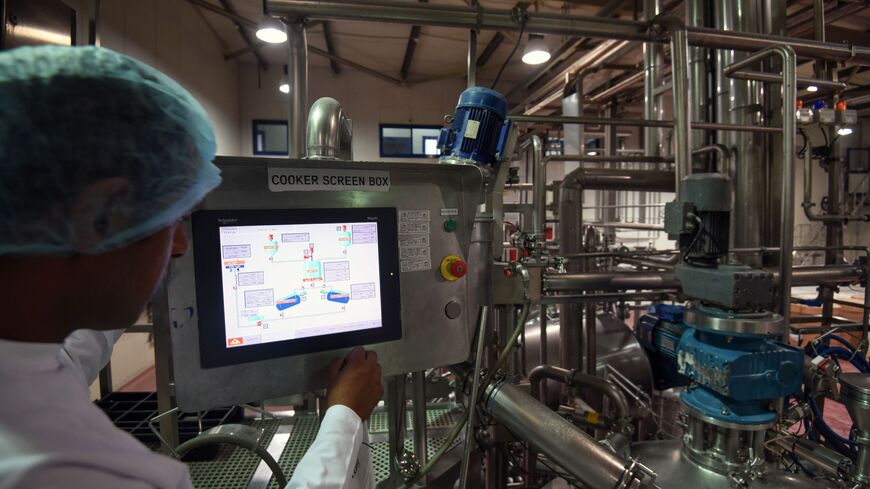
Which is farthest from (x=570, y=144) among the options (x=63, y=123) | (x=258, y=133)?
(x=258, y=133)

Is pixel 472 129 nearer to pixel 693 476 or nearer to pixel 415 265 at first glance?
pixel 415 265

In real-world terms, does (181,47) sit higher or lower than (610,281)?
higher

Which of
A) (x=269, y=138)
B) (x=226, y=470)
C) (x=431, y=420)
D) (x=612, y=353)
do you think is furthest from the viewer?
(x=269, y=138)

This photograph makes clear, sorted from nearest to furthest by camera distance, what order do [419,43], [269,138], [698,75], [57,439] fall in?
[57,439], [698,75], [419,43], [269,138]

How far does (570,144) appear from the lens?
117 inches

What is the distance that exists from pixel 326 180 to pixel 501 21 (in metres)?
0.79

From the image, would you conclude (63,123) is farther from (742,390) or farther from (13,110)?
(742,390)

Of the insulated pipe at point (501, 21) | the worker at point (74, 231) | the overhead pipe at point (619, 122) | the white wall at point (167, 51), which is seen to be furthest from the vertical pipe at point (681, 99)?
the white wall at point (167, 51)

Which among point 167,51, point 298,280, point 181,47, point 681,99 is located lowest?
point 298,280

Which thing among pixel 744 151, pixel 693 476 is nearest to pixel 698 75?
pixel 744 151

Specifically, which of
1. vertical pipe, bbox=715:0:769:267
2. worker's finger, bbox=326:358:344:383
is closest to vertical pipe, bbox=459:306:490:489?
worker's finger, bbox=326:358:344:383

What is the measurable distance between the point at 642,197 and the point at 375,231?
5.89 meters

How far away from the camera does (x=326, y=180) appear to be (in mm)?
802

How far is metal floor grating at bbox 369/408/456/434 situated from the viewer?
1.39 meters
